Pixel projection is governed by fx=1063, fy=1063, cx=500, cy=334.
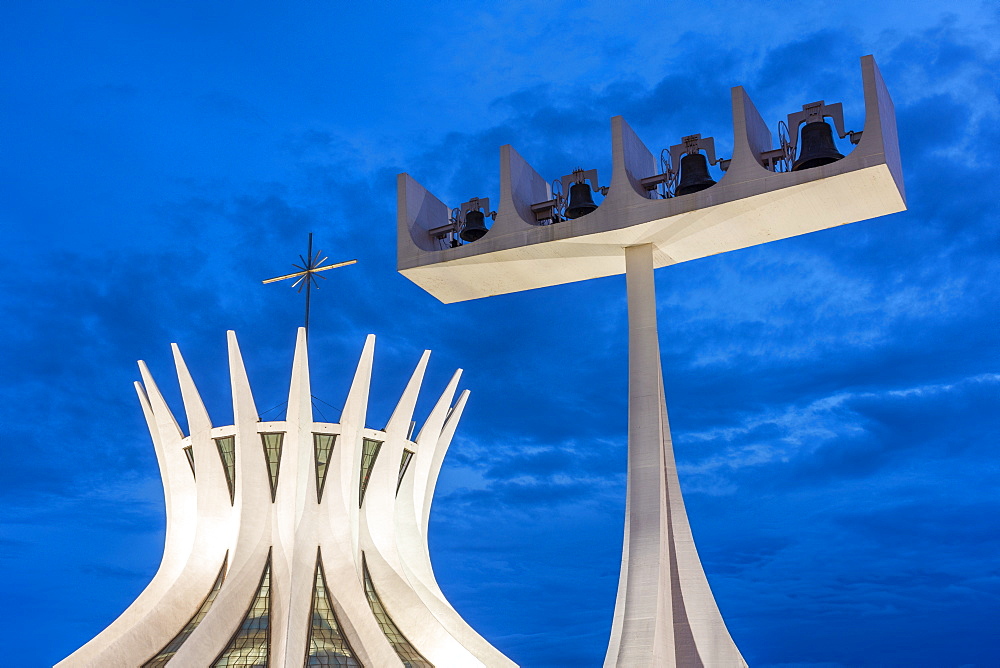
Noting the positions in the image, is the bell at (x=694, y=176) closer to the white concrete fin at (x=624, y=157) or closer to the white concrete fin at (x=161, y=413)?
the white concrete fin at (x=624, y=157)

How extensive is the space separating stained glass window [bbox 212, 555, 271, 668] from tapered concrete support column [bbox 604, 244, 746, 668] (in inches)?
293

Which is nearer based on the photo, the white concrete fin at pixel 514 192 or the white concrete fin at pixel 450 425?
the white concrete fin at pixel 514 192

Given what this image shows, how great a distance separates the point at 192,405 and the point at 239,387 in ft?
4.62

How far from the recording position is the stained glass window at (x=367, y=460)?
2489 cm

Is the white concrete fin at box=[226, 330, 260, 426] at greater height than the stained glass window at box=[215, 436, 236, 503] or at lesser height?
greater

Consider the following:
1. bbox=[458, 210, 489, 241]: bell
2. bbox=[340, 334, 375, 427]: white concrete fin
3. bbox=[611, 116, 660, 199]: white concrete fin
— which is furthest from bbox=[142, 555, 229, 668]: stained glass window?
bbox=[611, 116, 660, 199]: white concrete fin

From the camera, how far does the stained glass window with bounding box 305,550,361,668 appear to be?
2206 cm

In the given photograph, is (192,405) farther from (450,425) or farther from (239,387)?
(450,425)

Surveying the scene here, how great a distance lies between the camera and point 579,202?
22.1 metres

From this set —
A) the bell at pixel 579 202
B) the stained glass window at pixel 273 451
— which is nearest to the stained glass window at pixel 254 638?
the stained glass window at pixel 273 451

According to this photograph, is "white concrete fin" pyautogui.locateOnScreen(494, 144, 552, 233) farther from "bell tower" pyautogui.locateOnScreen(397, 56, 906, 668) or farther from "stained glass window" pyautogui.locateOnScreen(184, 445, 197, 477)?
"stained glass window" pyautogui.locateOnScreen(184, 445, 197, 477)

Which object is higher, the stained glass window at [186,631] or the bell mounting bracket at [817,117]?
the bell mounting bracket at [817,117]

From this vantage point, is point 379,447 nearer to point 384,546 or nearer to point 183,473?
point 384,546

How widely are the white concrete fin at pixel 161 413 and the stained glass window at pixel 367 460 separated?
4401 millimetres
